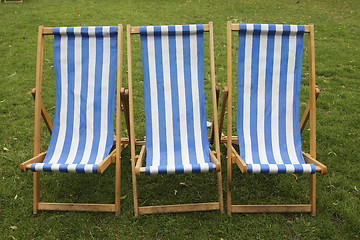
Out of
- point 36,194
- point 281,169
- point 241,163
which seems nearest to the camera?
point 281,169

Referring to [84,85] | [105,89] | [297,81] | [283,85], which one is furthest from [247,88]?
[84,85]

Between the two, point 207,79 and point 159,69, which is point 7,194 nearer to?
point 159,69

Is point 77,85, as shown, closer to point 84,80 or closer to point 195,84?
point 84,80

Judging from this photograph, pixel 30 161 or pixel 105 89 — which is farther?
pixel 105 89

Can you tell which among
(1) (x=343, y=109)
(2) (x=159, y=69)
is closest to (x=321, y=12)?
(1) (x=343, y=109)

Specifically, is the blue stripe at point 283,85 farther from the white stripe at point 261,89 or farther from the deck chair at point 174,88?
the deck chair at point 174,88

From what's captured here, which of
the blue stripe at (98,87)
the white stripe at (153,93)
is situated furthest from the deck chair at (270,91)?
the blue stripe at (98,87)

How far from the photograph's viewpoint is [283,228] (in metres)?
2.45

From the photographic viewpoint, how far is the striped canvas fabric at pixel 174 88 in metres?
2.79

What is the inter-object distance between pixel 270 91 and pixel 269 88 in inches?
1.2

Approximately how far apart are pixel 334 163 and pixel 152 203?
6.07 feet

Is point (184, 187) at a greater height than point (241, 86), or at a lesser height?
lesser

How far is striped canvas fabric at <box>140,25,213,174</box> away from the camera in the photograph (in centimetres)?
279

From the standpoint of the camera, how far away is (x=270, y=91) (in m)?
2.86
